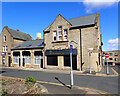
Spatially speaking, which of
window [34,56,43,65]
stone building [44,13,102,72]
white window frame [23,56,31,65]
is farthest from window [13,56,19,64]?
stone building [44,13,102,72]

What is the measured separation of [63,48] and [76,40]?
3003mm

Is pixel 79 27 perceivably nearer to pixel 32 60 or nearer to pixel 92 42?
pixel 92 42

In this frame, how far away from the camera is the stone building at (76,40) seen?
47.8ft

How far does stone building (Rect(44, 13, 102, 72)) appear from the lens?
574 inches

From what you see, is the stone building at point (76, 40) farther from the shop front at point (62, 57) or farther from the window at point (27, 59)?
the window at point (27, 59)

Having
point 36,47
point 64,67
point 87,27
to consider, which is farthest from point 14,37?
point 87,27

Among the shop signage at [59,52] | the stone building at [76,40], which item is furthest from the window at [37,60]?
the shop signage at [59,52]

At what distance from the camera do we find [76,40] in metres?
16.0

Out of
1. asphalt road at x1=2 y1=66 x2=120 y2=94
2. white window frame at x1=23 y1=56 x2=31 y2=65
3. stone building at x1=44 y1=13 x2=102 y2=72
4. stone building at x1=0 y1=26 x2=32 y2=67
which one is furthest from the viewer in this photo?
stone building at x1=0 y1=26 x2=32 y2=67

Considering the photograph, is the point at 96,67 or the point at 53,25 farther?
the point at 53,25

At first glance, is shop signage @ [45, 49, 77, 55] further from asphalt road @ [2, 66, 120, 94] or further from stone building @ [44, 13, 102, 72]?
asphalt road @ [2, 66, 120, 94]

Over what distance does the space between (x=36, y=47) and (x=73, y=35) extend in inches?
364

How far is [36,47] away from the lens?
2009cm

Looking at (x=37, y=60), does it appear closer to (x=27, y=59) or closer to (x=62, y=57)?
(x=27, y=59)
